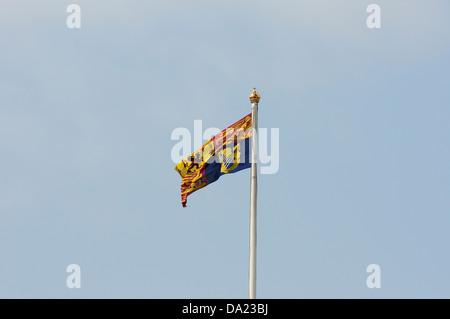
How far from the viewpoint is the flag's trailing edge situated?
34938 millimetres

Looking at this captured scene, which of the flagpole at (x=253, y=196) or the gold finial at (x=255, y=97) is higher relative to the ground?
the gold finial at (x=255, y=97)

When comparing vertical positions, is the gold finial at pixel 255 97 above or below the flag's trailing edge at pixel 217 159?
above

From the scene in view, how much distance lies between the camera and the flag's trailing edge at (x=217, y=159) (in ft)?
115

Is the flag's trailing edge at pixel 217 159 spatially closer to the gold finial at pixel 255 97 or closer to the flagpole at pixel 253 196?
the flagpole at pixel 253 196

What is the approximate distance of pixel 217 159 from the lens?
35.7 m

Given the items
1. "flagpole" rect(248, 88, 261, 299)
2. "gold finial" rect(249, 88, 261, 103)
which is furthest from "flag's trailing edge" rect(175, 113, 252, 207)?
"gold finial" rect(249, 88, 261, 103)

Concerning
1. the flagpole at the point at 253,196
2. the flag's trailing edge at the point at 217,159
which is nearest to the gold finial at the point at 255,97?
the flagpole at the point at 253,196

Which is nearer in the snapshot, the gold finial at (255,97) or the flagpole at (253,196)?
the flagpole at (253,196)

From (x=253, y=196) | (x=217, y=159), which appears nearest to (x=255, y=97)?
(x=217, y=159)

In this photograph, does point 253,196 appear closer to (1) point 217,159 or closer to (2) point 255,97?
(1) point 217,159
